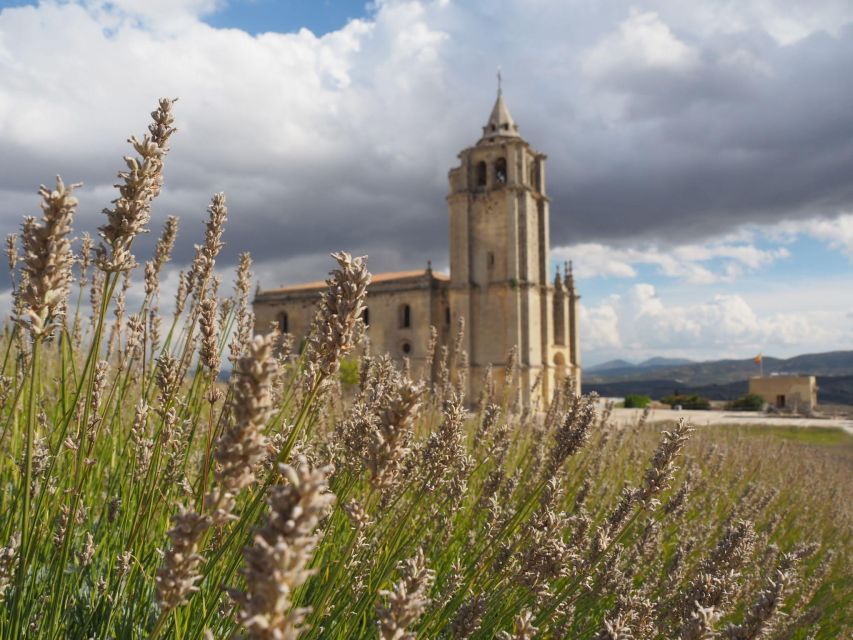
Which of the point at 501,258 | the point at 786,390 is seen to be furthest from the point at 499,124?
the point at 786,390

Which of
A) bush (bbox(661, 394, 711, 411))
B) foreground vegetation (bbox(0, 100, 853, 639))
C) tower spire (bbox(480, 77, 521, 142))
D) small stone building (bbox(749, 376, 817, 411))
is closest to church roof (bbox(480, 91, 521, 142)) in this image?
tower spire (bbox(480, 77, 521, 142))

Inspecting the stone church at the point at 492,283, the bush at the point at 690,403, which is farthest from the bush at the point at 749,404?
the stone church at the point at 492,283

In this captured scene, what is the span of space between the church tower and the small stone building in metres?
14.5

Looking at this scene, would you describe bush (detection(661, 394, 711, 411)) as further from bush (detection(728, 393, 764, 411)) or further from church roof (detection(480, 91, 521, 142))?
church roof (detection(480, 91, 521, 142))

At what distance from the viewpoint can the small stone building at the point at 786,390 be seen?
3288 cm

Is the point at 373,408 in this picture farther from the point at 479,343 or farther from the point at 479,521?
the point at 479,343

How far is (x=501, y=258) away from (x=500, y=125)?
7423 mm

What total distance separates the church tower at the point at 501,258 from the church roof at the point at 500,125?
148mm

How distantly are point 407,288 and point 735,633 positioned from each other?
92.6ft

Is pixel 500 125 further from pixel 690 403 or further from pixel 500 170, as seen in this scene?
pixel 690 403

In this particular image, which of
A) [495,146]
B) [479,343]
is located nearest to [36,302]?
[479,343]

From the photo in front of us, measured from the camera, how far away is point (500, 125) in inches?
1182

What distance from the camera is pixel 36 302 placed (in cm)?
96

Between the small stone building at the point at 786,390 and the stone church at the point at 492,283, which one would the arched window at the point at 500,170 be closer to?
the stone church at the point at 492,283
